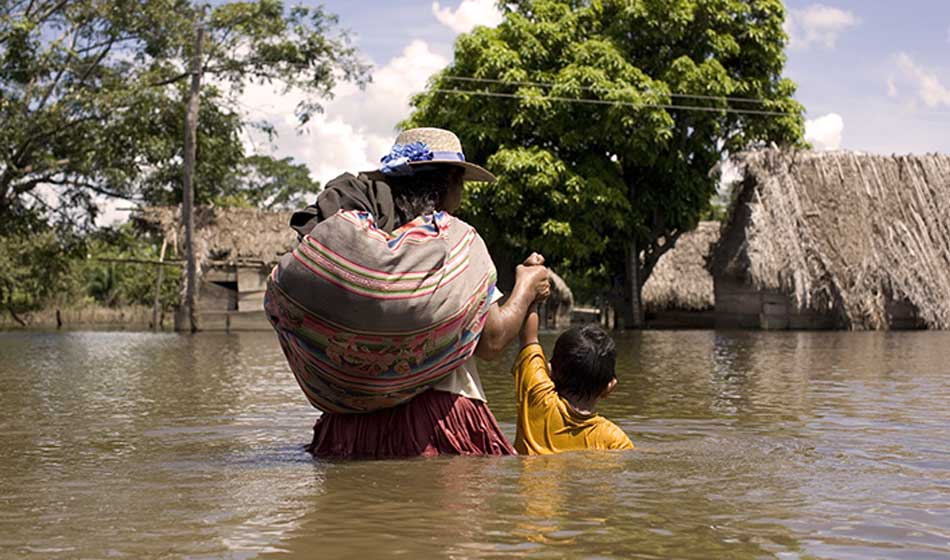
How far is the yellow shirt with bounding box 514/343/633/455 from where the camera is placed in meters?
4.37

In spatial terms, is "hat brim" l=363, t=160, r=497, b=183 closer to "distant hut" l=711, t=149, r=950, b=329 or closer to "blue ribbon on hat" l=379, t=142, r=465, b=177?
"blue ribbon on hat" l=379, t=142, r=465, b=177

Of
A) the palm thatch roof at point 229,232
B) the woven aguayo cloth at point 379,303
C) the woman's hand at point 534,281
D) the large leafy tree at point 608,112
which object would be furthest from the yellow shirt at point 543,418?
the palm thatch roof at point 229,232

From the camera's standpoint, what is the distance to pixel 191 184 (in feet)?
80.1

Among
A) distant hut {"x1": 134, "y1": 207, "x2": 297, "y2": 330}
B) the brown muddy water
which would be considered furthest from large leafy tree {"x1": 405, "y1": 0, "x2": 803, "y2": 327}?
the brown muddy water

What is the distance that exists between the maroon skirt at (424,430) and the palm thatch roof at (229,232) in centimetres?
2318

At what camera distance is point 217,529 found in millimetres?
3164

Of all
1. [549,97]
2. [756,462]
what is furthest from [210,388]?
[549,97]

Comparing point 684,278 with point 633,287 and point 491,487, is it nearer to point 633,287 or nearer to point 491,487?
point 633,287

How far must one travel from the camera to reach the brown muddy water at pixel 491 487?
302 centimetres

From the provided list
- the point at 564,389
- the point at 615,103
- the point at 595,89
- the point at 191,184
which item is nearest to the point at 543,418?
A: the point at 564,389

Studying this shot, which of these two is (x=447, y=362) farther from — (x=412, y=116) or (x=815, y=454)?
(x=412, y=116)

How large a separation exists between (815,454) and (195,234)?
23802mm

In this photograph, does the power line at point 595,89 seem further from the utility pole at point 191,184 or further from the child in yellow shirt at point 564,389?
the child in yellow shirt at point 564,389

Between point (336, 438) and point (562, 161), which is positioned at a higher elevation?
point (562, 161)
